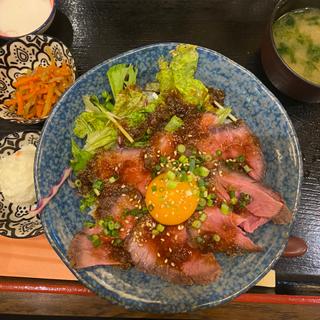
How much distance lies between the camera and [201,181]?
2215 mm

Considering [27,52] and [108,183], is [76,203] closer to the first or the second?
[108,183]

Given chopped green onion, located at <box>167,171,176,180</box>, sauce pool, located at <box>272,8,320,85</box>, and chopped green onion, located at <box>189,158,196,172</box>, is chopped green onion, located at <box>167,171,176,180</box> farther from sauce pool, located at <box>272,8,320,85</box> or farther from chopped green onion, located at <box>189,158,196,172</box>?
sauce pool, located at <box>272,8,320,85</box>

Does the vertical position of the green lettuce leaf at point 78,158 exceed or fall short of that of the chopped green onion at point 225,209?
it exceeds it

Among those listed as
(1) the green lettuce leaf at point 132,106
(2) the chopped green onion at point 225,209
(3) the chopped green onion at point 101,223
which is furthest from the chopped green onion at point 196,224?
(1) the green lettuce leaf at point 132,106

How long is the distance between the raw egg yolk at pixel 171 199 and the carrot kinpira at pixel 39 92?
3.11ft

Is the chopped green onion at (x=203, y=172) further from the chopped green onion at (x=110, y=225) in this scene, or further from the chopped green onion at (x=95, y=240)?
the chopped green onion at (x=95, y=240)

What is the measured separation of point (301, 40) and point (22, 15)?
6.54ft

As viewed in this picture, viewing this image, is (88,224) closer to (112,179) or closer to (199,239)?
(112,179)

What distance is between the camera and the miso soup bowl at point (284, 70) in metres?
2.43

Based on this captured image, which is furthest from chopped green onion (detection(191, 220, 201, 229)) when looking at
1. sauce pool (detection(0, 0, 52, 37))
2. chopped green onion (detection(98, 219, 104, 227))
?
sauce pool (detection(0, 0, 52, 37))

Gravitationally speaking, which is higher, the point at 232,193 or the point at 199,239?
the point at 232,193

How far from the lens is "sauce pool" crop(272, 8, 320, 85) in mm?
2613

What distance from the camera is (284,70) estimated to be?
2.45 m

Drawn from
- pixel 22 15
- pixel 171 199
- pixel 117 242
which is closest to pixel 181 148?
pixel 171 199
